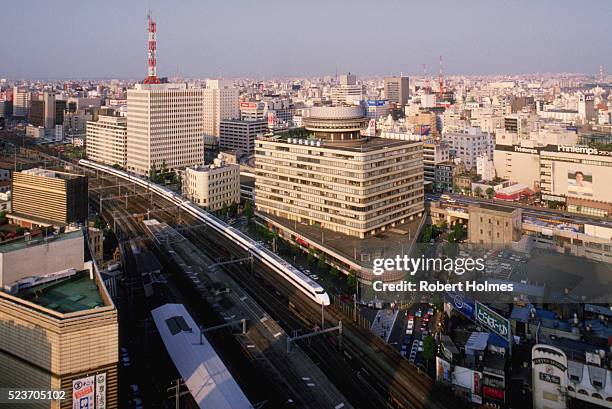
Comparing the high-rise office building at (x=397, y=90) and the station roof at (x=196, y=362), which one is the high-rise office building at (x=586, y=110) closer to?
the high-rise office building at (x=397, y=90)

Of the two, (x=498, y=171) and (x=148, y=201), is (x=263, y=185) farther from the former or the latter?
(x=498, y=171)

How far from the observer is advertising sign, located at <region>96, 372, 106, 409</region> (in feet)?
43.7

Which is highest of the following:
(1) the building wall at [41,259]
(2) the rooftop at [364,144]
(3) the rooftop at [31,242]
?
(2) the rooftop at [364,144]

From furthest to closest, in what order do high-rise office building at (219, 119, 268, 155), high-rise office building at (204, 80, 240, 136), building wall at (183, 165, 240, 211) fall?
high-rise office building at (204, 80, 240, 136)
high-rise office building at (219, 119, 268, 155)
building wall at (183, 165, 240, 211)

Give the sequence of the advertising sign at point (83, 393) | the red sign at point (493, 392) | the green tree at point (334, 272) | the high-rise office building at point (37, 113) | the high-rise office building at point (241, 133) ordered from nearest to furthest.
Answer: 1. the advertising sign at point (83, 393)
2. the red sign at point (493, 392)
3. the green tree at point (334, 272)
4. the high-rise office building at point (241, 133)
5. the high-rise office building at point (37, 113)

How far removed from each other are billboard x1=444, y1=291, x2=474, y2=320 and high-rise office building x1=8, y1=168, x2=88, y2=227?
20.4m

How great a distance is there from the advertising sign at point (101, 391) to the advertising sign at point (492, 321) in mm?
11976

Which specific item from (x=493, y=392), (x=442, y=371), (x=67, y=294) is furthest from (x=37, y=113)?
(x=493, y=392)

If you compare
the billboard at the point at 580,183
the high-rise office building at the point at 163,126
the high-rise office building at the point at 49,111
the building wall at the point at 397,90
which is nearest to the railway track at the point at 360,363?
the billboard at the point at 580,183

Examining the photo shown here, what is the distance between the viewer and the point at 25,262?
1605 centimetres

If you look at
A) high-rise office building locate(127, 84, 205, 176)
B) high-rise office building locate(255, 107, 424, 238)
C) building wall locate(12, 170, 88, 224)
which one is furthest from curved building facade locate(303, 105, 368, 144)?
high-rise office building locate(127, 84, 205, 176)

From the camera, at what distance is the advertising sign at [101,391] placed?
13320 millimetres

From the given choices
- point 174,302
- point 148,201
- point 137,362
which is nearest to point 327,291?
point 174,302

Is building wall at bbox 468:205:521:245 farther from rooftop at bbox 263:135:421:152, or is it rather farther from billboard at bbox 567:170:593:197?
billboard at bbox 567:170:593:197
